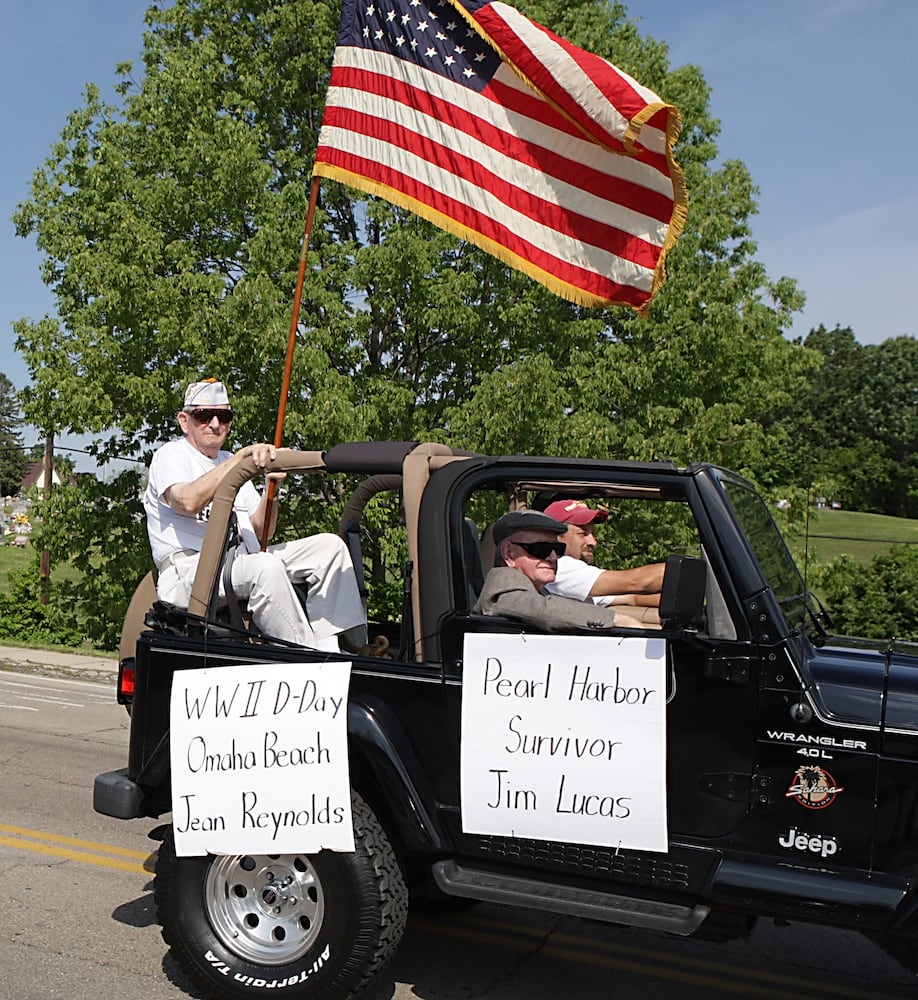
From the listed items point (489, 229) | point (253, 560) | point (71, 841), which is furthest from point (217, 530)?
point (489, 229)

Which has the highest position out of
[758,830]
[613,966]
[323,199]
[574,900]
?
[323,199]

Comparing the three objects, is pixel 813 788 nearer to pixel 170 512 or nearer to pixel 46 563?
pixel 170 512

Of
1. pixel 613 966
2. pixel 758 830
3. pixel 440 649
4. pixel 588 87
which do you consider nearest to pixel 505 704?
pixel 440 649

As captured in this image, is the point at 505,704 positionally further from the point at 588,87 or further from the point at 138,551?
the point at 138,551

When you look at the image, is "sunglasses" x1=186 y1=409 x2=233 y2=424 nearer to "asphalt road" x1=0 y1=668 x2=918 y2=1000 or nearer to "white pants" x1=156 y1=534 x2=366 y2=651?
"white pants" x1=156 y1=534 x2=366 y2=651

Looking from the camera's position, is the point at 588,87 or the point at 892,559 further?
the point at 892,559

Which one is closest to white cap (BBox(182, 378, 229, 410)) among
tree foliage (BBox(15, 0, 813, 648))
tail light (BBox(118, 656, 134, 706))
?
tail light (BBox(118, 656, 134, 706))

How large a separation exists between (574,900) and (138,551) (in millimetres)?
14841

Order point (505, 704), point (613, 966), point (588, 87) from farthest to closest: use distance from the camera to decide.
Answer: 1. point (588, 87)
2. point (613, 966)
3. point (505, 704)

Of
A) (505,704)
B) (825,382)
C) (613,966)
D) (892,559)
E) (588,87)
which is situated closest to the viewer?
(505,704)

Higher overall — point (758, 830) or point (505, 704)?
point (505, 704)

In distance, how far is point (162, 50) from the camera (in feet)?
58.4

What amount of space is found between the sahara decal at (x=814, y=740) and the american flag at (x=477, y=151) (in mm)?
3959

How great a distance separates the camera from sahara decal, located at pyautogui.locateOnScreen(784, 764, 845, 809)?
3.51m
